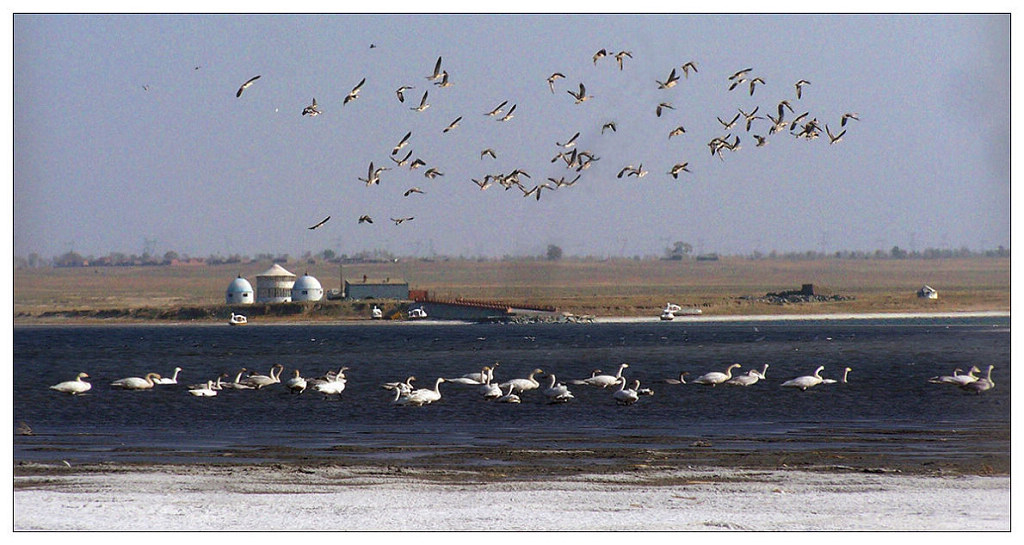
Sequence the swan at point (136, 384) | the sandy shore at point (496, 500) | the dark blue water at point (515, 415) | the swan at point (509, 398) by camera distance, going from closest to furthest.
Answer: the sandy shore at point (496, 500), the dark blue water at point (515, 415), the swan at point (509, 398), the swan at point (136, 384)

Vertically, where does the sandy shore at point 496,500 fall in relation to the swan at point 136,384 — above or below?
above

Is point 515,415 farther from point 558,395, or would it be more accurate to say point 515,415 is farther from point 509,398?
point 558,395

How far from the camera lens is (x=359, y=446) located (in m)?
32.2

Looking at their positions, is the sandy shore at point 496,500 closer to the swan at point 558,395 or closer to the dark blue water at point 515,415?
the dark blue water at point 515,415

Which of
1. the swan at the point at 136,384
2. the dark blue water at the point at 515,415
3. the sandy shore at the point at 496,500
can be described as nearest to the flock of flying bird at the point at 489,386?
the swan at the point at 136,384

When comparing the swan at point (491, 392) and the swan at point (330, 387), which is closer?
the swan at point (491, 392)

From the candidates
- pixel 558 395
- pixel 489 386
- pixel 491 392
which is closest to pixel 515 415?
pixel 491 392

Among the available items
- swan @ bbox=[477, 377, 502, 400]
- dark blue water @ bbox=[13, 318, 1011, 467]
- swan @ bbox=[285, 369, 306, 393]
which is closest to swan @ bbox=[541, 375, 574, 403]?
dark blue water @ bbox=[13, 318, 1011, 467]

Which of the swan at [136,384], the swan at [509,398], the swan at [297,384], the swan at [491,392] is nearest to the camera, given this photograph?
the swan at [509,398]

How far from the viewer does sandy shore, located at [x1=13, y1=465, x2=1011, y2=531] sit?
19234 millimetres

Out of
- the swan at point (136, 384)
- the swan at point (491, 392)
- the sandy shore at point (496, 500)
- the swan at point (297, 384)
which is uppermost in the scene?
the sandy shore at point (496, 500)

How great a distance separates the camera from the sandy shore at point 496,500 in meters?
19.2

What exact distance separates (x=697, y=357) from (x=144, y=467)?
67.3 metres

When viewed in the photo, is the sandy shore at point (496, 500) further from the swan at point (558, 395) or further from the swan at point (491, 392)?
the swan at point (558, 395)
